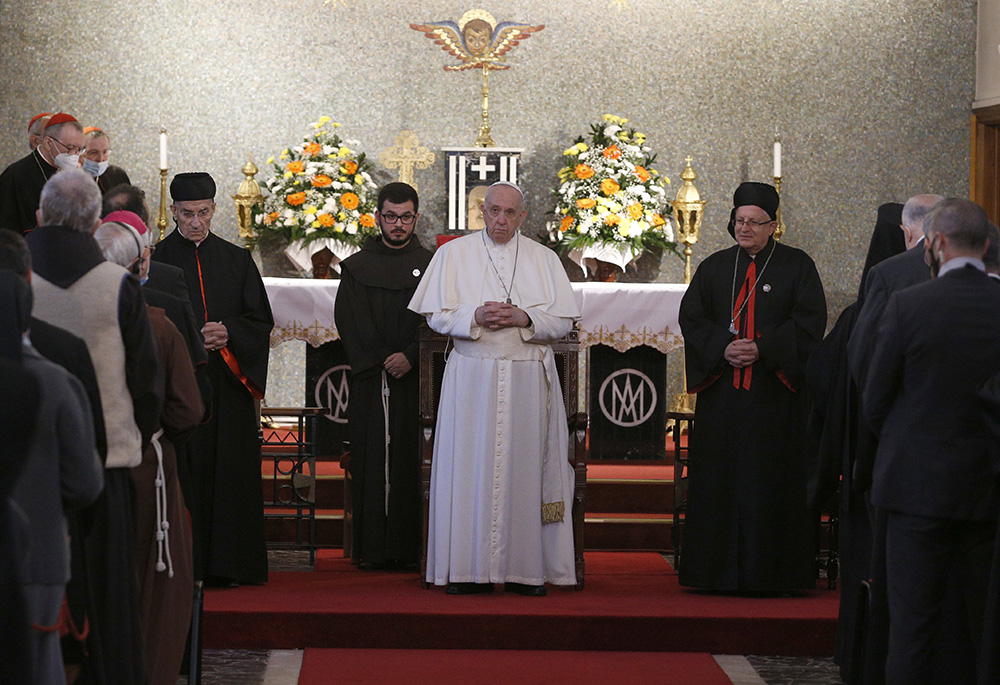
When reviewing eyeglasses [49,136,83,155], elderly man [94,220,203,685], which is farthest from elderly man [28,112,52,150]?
elderly man [94,220,203,685]

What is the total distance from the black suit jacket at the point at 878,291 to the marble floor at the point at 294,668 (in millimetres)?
1197

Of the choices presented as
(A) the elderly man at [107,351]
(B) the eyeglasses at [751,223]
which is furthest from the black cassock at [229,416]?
(B) the eyeglasses at [751,223]

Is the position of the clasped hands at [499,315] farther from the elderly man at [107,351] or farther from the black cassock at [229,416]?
the elderly man at [107,351]

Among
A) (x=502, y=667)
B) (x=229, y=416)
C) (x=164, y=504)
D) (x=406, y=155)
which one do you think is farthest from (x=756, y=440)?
(x=406, y=155)

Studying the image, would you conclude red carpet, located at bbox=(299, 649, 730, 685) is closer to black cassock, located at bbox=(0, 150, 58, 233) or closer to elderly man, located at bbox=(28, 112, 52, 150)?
black cassock, located at bbox=(0, 150, 58, 233)

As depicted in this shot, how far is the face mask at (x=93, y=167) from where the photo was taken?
643cm

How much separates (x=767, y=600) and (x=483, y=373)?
163 centimetres

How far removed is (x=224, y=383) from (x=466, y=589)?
1479 millimetres

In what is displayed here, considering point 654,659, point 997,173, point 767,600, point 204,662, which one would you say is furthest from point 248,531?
point 997,173

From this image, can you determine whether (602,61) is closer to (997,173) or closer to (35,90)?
(997,173)

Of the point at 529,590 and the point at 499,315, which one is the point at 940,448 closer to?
the point at 499,315

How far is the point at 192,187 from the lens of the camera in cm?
562

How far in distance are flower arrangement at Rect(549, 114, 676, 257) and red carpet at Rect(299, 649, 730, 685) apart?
4.11 metres

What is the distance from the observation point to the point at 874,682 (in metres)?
4.15
